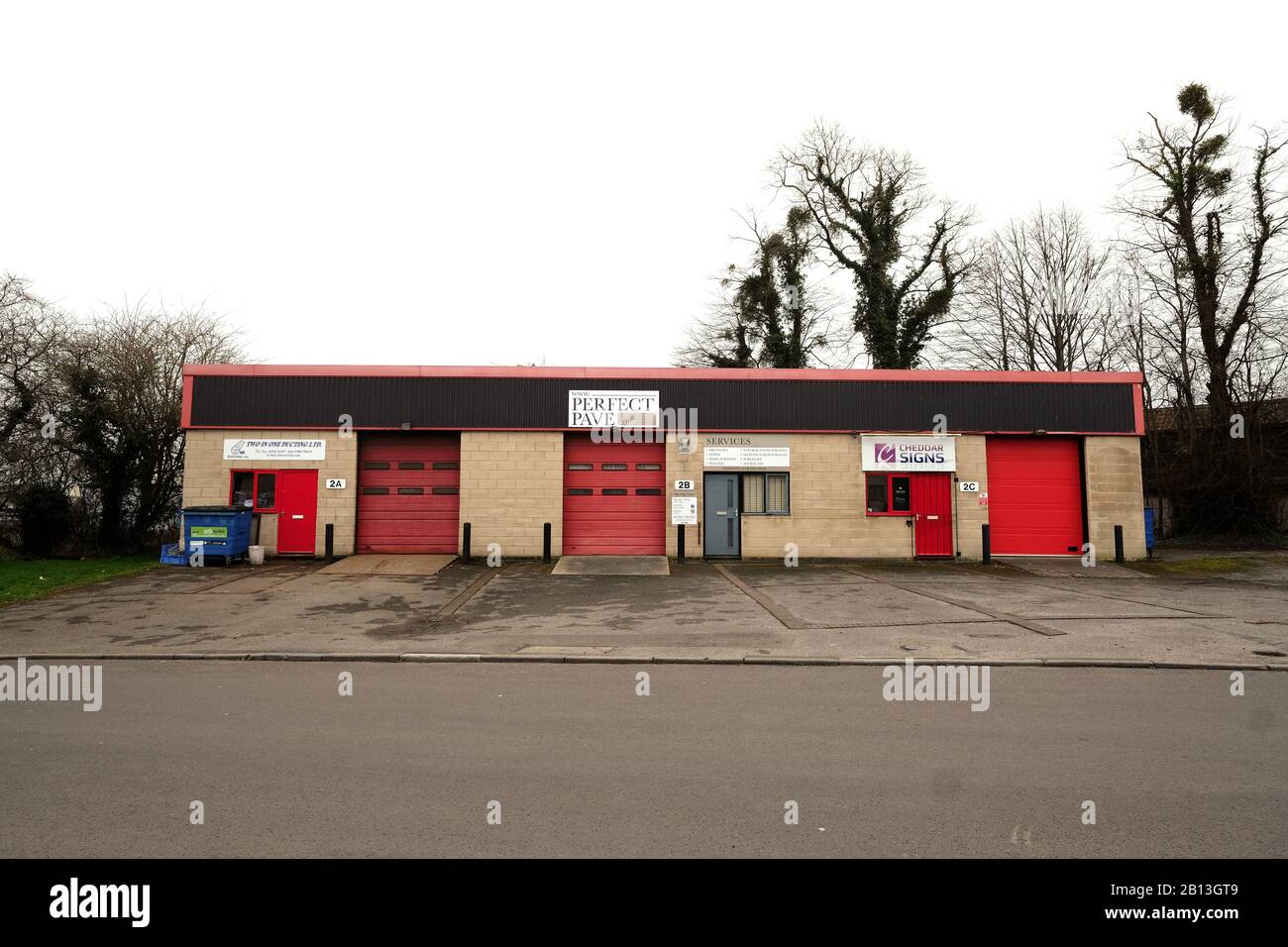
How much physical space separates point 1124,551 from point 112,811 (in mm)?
22503

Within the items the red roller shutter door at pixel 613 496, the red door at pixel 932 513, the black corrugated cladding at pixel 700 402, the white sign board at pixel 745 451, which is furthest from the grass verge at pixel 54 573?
the red door at pixel 932 513

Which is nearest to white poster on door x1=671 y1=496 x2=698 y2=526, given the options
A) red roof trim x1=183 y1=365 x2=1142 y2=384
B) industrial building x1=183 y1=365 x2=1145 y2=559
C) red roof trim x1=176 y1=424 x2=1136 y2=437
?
industrial building x1=183 y1=365 x2=1145 y2=559

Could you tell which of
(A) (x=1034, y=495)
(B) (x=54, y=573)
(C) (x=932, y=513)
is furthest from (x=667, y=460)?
(B) (x=54, y=573)

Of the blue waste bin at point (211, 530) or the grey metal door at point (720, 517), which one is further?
the grey metal door at point (720, 517)

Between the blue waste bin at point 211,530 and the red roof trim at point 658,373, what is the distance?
3.98m

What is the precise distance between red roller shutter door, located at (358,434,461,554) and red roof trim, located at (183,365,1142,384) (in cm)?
182

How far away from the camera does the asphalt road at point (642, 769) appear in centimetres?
358

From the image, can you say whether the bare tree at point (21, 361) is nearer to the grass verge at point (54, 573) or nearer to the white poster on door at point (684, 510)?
the grass verge at point (54, 573)

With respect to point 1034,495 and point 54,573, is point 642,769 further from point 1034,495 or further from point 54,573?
point 1034,495

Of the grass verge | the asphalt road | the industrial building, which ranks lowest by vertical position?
the asphalt road

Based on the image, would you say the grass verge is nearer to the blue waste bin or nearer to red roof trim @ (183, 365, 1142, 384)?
the blue waste bin

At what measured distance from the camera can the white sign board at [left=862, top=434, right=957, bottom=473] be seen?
64.8 ft

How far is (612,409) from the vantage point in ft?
64.2
